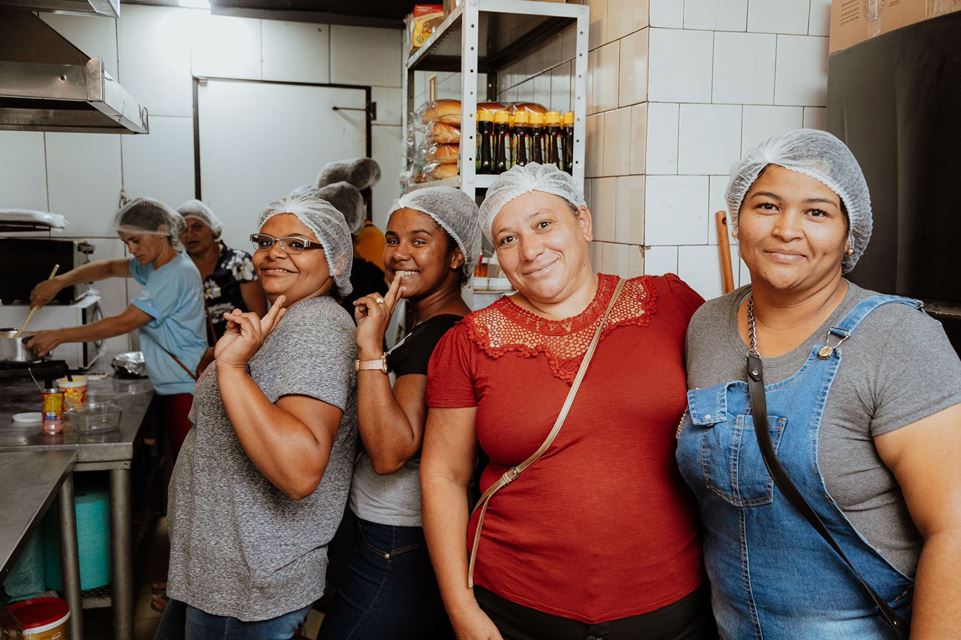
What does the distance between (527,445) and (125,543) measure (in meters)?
2.05

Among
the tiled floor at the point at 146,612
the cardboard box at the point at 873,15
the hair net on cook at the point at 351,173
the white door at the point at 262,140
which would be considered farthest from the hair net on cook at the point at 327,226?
the white door at the point at 262,140

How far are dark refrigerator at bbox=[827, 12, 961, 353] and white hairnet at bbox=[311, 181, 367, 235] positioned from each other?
8.54 ft

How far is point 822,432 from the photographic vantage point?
1.21 m

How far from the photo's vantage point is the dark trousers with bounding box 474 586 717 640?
1.45 meters

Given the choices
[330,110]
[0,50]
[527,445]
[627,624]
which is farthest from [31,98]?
[330,110]

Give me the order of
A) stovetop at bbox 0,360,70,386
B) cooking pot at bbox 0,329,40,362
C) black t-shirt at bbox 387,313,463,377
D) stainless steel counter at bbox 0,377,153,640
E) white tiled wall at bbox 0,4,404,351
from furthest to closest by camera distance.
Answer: white tiled wall at bbox 0,4,404,351 < cooking pot at bbox 0,329,40,362 < stovetop at bbox 0,360,70,386 < stainless steel counter at bbox 0,377,153,640 < black t-shirt at bbox 387,313,463,377

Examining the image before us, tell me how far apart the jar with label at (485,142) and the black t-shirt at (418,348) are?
74 centimetres

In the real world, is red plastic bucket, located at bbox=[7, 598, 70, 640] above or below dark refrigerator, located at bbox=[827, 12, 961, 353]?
below

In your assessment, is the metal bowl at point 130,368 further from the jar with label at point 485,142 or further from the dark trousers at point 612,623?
the dark trousers at point 612,623

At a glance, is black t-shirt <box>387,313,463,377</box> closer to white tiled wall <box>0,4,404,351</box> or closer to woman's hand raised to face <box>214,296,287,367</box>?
woman's hand raised to face <box>214,296,287,367</box>

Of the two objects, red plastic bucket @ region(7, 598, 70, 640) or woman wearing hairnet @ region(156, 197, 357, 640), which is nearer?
woman wearing hairnet @ region(156, 197, 357, 640)

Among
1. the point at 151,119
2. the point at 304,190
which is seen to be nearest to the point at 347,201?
the point at 304,190

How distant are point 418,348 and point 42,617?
1.47 metres

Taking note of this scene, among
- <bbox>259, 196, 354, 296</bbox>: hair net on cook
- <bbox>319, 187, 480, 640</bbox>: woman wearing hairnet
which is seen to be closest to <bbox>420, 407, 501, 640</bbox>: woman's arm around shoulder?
<bbox>319, 187, 480, 640</bbox>: woman wearing hairnet
